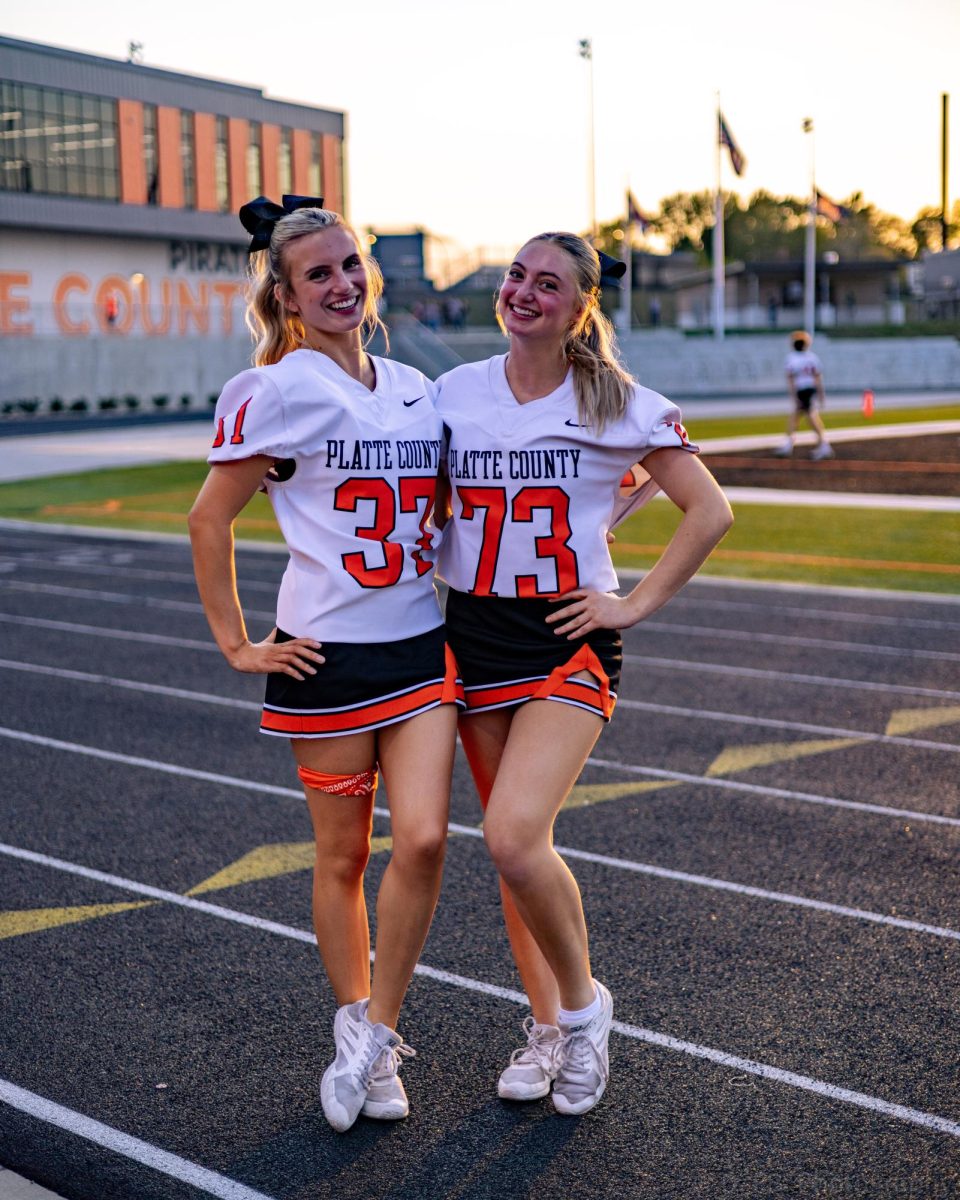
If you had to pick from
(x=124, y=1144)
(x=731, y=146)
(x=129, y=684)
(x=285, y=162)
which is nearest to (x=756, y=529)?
(x=129, y=684)

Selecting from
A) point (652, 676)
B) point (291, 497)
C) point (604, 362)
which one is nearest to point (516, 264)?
point (604, 362)

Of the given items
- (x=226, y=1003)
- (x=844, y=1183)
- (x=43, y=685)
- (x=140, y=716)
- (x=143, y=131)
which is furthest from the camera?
(x=143, y=131)

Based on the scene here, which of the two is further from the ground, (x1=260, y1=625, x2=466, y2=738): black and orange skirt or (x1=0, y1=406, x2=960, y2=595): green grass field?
(x1=260, y1=625, x2=466, y2=738): black and orange skirt

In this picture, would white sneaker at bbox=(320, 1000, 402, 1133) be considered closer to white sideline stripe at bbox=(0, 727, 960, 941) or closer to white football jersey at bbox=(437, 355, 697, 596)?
white football jersey at bbox=(437, 355, 697, 596)

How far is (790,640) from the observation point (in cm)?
1038

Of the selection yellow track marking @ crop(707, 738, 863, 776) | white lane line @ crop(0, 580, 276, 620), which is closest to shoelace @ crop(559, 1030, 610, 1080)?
yellow track marking @ crop(707, 738, 863, 776)

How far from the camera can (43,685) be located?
360 inches

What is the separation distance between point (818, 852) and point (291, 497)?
10.4ft

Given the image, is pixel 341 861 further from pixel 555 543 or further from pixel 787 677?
pixel 787 677

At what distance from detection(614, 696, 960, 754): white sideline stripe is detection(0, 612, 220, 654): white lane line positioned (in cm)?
322

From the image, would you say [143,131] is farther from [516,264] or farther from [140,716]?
[516,264]

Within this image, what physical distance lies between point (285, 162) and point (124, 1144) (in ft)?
209

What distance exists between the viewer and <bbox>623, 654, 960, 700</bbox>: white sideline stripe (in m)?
8.77

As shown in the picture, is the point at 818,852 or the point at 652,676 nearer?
the point at 818,852
